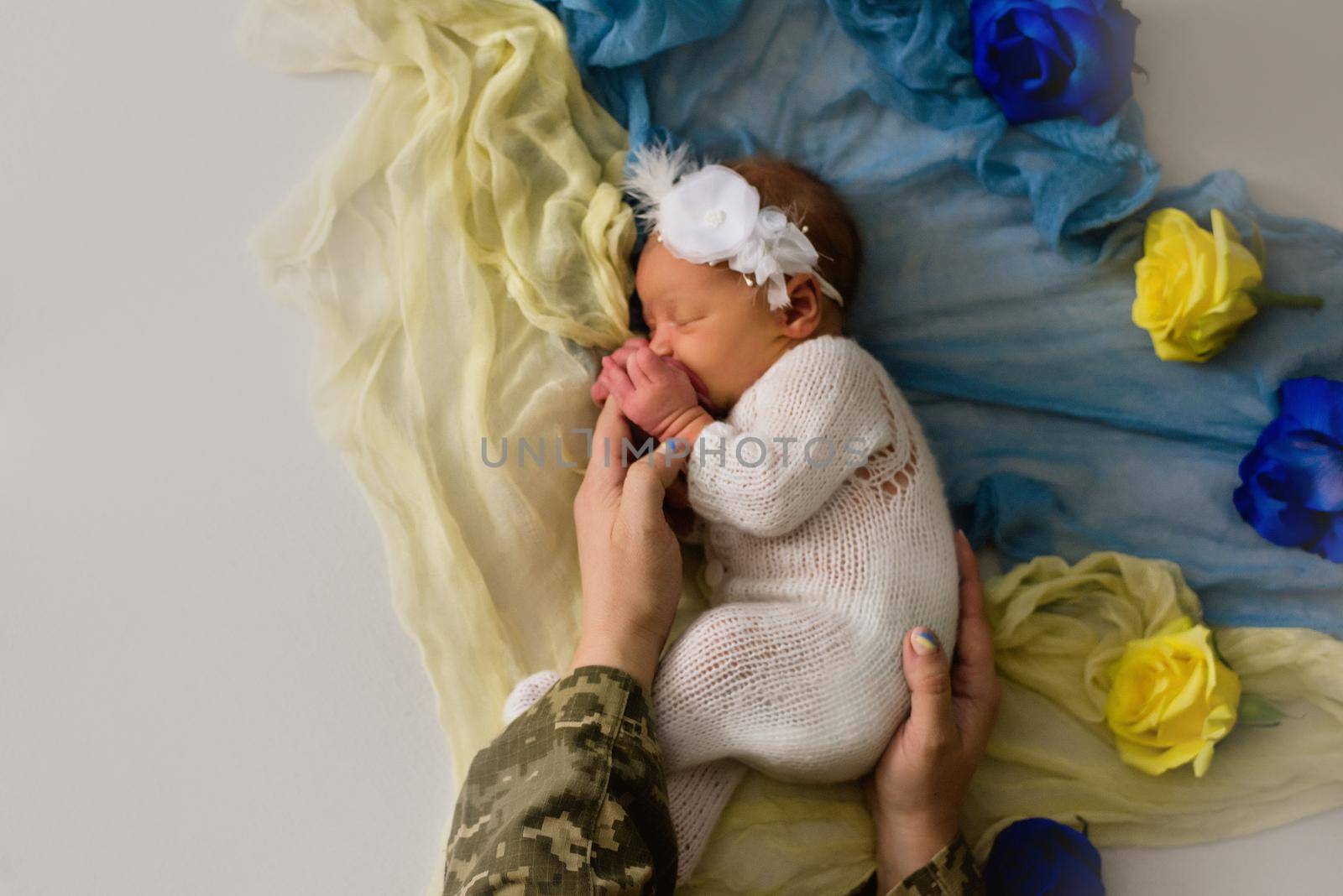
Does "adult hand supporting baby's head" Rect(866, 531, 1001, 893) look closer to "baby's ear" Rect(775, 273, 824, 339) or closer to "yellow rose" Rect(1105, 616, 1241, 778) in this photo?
"yellow rose" Rect(1105, 616, 1241, 778)

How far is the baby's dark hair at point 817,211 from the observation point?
1366mm

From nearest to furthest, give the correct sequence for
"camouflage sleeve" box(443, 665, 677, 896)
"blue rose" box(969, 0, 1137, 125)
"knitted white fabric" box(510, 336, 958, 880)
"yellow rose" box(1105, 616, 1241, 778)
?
"camouflage sleeve" box(443, 665, 677, 896) < "knitted white fabric" box(510, 336, 958, 880) < "yellow rose" box(1105, 616, 1241, 778) < "blue rose" box(969, 0, 1137, 125)

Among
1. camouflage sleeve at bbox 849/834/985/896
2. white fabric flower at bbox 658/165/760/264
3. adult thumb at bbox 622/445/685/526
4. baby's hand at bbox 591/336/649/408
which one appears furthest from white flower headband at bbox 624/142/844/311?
camouflage sleeve at bbox 849/834/985/896

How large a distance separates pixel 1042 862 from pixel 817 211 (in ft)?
2.50

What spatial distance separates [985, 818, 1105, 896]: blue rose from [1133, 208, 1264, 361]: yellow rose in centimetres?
58

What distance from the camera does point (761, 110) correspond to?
1.48 metres

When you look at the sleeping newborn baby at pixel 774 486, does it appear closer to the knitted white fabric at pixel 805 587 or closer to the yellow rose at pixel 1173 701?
the knitted white fabric at pixel 805 587

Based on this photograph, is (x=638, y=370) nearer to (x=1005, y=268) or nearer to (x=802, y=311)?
(x=802, y=311)

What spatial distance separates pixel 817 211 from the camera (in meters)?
1.38

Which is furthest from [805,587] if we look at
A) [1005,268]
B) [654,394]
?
[1005,268]

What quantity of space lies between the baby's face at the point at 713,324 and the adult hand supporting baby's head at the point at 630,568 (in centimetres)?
13

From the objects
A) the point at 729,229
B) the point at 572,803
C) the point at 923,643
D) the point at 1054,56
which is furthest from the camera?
the point at 1054,56

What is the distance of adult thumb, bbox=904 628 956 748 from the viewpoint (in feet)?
3.98

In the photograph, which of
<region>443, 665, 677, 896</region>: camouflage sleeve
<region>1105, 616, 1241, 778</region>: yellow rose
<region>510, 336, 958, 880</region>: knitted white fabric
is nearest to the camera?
<region>443, 665, 677, 896</region>: camouflage sleeve
